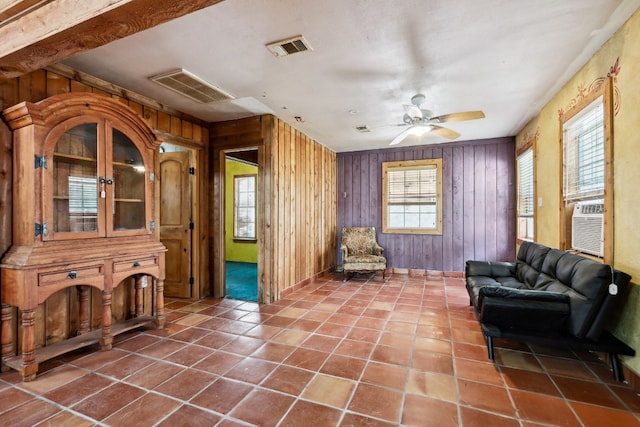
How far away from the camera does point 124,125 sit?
2799 mm

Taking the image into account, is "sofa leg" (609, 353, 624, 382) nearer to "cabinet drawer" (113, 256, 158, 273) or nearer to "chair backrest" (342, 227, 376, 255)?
"chair backrest" (342, 227, 376, 255)

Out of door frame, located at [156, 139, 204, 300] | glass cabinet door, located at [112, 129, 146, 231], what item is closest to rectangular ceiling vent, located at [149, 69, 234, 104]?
glass cabinet door, located at [112, 129, 146, 231]

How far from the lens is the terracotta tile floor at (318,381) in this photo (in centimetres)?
173

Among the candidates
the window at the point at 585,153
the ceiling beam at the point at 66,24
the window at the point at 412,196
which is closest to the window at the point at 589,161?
the window at the point at 585,153

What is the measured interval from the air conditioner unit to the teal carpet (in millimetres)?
3788

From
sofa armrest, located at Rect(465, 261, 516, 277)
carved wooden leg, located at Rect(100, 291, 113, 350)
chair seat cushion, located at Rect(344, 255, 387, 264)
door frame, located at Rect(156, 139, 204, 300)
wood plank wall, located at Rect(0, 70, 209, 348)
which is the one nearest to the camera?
wood plank wall, located at Rect(0, 70, 209, 348)

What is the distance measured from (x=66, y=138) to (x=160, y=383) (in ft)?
7.10

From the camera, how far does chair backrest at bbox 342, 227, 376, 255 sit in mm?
5750

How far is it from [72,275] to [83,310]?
60 cm

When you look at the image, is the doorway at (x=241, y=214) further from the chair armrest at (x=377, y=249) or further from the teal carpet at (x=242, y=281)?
the chair armrest at (x=377, y=249)

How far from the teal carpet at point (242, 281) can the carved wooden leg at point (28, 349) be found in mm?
2284

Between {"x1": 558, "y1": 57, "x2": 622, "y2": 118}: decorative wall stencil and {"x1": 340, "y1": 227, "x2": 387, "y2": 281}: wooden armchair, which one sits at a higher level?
{"x1": 558, "y1": 57, "x2": 622, "y2": 118}: decorative wall stencil

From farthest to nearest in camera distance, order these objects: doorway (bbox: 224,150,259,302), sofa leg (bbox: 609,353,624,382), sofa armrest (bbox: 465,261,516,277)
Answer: doorway (bbox: 224,150,259,302), sofa armrest (bbox: 465,261,516,277), sofa leg (bbox: 609,353,624,382)

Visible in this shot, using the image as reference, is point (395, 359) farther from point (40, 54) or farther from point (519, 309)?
point (40, 54)
